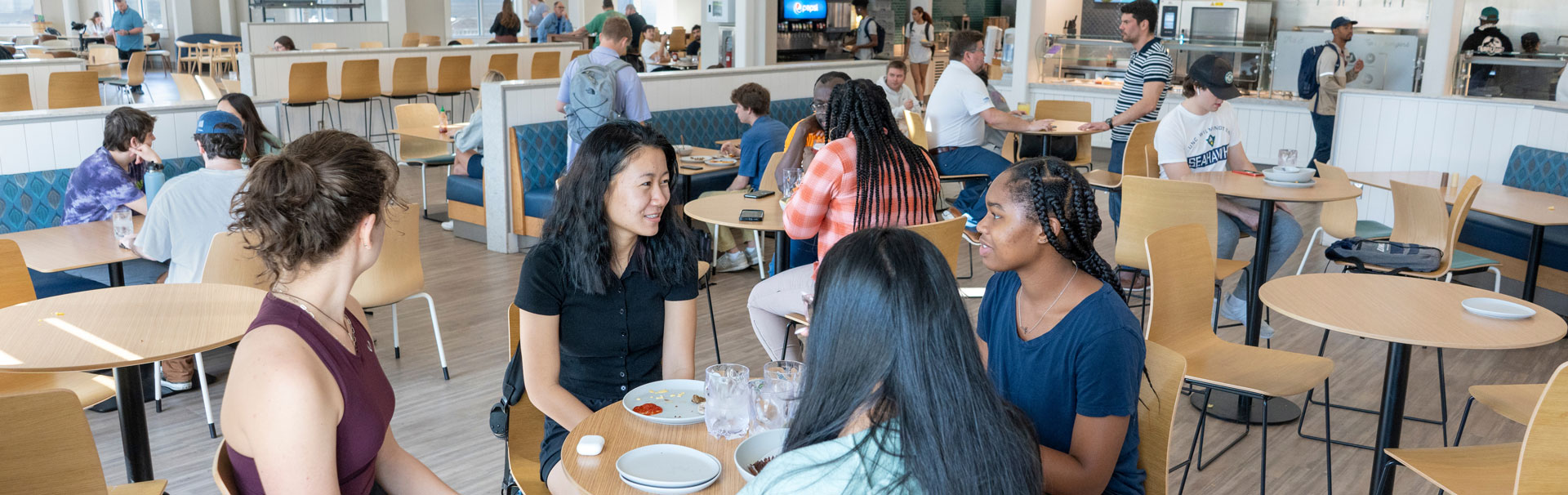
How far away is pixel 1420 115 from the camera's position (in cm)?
646

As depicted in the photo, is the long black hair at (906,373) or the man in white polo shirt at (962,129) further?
the man in white polo shirt at (962,129)

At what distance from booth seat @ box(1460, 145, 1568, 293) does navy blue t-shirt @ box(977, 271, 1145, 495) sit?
4024mm

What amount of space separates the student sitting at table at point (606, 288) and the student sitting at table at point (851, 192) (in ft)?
3.24

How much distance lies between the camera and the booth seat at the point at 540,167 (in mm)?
6078

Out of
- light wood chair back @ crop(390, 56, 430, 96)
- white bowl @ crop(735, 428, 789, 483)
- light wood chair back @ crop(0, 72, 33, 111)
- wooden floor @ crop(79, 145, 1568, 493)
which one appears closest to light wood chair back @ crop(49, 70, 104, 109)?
light wood chair back @ crop(0, 72, 33, 111)

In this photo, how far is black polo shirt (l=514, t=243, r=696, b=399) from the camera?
2326 millimetres

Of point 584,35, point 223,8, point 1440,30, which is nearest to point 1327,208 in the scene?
point 1440,30

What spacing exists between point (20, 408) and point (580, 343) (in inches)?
39.2

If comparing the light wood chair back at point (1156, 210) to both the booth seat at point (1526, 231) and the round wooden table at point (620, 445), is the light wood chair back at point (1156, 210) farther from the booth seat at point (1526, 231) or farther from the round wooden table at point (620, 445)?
the round wooden table at point (620, 445)

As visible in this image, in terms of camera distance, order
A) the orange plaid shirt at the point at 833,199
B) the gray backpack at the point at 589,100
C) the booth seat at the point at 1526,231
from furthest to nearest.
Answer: the gray backpack at the point at 589,100 < the booth seat at the point at 1526,231 < the orange plaid shirt at the point at 833,199

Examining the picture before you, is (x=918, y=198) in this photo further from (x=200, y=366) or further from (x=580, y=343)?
(x=200, y=366)

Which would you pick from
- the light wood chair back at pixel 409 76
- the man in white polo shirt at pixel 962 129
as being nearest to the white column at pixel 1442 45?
the man in white polo shirt at pixel 962 129

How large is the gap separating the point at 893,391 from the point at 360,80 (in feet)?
29.6

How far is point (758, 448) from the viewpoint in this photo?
178 cm
